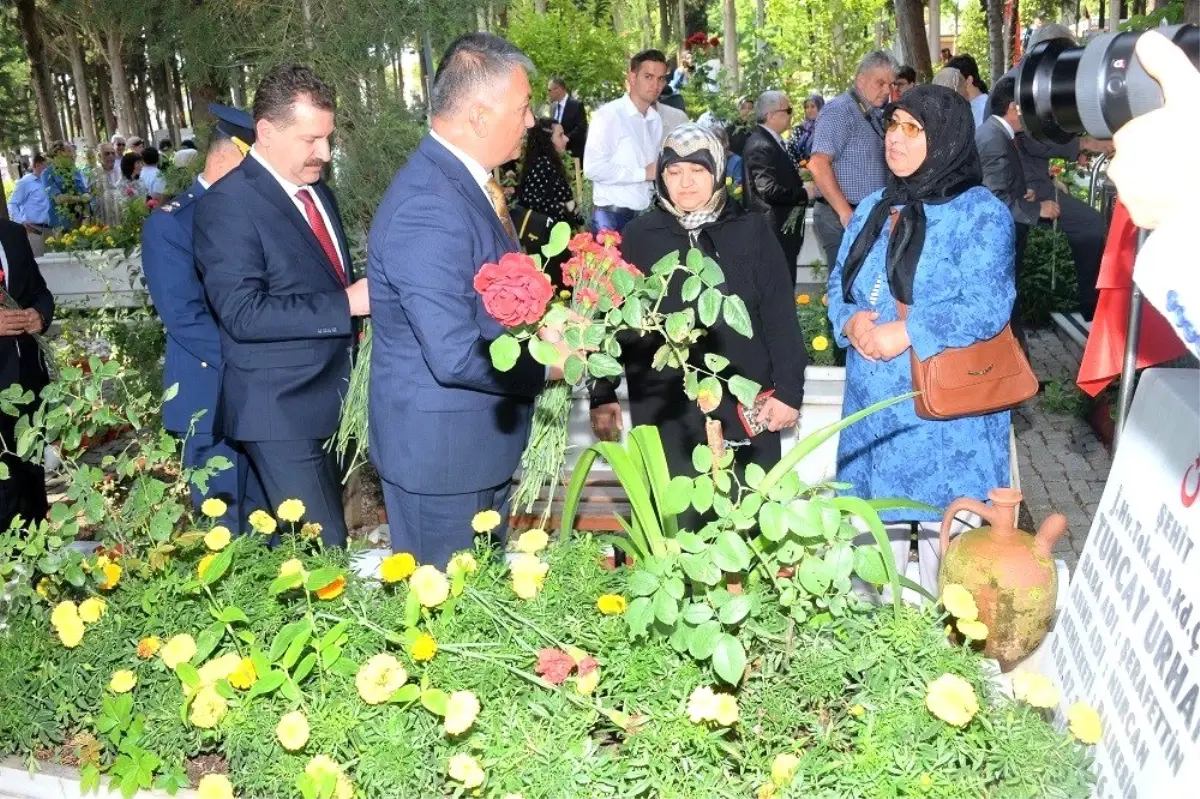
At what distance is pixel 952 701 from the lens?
1698 millimetres

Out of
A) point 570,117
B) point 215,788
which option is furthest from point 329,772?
point 570,117

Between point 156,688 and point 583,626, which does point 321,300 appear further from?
point 583,626

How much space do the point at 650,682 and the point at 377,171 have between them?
3815 millimetres

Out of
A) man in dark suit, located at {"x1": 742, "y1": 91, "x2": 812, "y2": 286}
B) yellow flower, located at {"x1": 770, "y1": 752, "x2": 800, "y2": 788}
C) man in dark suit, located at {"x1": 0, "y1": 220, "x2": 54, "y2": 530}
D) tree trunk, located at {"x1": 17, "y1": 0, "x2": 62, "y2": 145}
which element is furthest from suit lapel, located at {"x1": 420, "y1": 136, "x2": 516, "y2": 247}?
tree trunk, located at {"x1": 17, "y1": 0, "x2": 62, "y2": 145}

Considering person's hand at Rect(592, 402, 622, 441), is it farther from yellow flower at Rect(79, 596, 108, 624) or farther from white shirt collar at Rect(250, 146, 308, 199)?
yellow flower at Rect(79, 596, 108, 624)

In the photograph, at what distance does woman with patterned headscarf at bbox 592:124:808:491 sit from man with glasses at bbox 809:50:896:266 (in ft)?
10.0

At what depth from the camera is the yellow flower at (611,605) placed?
211cm

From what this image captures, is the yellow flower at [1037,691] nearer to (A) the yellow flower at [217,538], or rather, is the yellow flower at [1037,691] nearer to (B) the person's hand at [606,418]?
(A) the yellow flower at [217,538]

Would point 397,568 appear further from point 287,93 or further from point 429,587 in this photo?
point 287,93

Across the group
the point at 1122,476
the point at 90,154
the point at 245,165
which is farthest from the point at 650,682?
the point at 90,154

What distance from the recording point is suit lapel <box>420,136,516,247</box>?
2.70 meters

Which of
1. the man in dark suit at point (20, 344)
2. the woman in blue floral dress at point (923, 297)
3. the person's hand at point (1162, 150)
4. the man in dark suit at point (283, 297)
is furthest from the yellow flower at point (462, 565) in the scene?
the man in dark suit at point (20, 344)

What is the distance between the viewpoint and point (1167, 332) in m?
2.75

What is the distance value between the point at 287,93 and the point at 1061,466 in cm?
428
